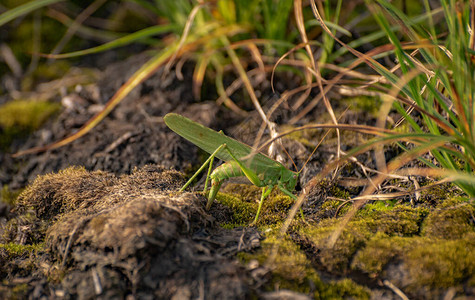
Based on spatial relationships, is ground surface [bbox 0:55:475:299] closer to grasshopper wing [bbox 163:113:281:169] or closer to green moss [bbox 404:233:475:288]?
green moss [bbox 404:233:475:288]

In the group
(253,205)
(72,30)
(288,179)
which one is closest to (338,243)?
(288,179)

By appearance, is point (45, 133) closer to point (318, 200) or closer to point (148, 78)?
point (148, 78)

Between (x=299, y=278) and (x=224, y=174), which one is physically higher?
(x=224, y=174)

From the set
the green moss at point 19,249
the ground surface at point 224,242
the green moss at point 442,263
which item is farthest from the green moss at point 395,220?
the green moss at point 19,249

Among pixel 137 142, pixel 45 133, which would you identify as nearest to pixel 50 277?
pixel 137 142

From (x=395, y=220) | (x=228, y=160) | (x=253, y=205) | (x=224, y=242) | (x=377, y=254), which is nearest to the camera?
(x=377, y=254)

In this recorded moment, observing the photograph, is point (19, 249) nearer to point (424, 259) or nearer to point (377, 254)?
point (377, 254)
